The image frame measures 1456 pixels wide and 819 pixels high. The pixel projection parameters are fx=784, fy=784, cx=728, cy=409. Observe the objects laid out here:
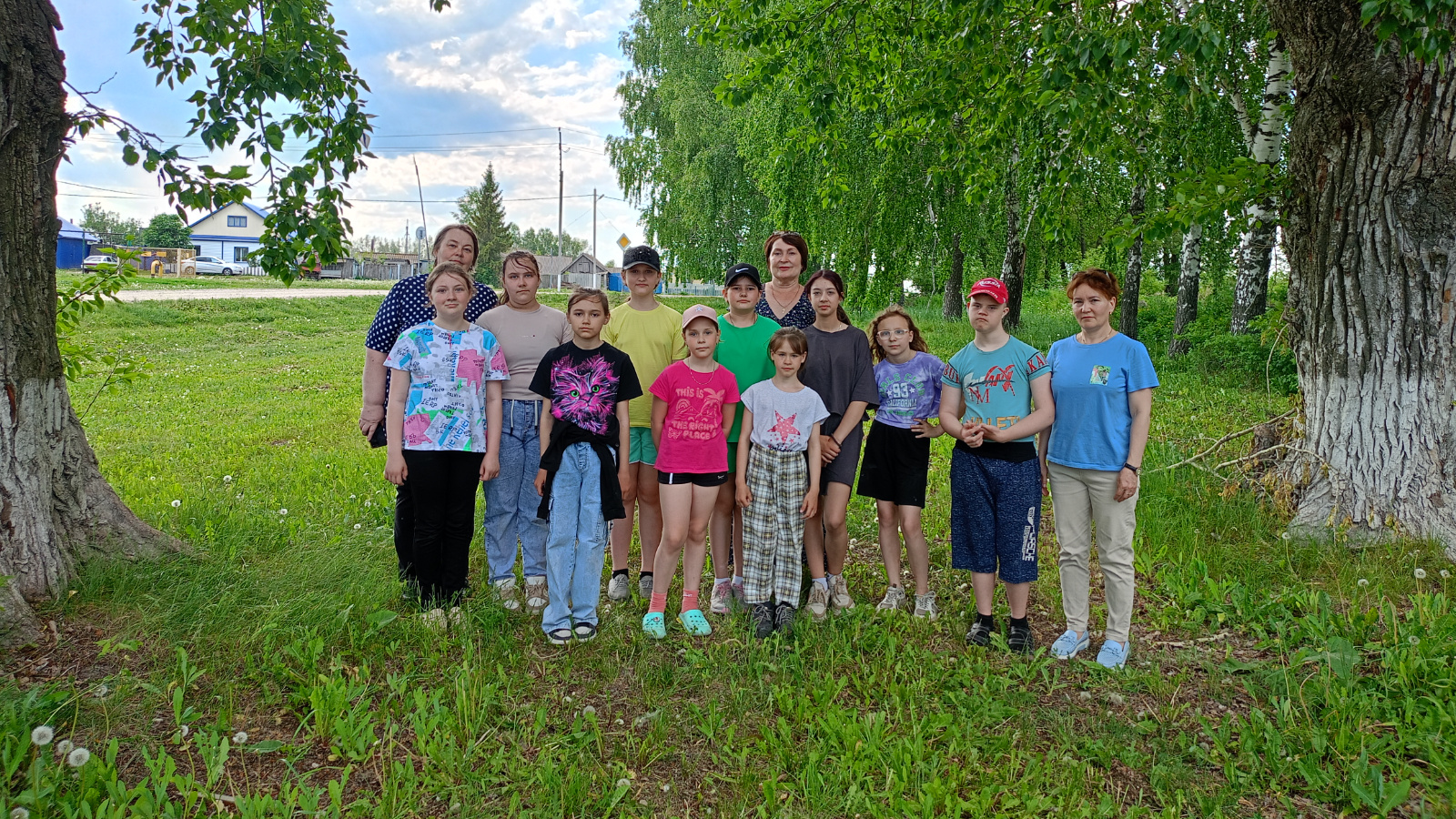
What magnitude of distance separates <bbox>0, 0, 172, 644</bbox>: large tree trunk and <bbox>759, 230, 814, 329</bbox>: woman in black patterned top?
11.3 ft

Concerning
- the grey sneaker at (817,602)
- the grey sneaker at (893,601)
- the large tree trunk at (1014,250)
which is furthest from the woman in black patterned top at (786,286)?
the large tree trunk at (1014,250)

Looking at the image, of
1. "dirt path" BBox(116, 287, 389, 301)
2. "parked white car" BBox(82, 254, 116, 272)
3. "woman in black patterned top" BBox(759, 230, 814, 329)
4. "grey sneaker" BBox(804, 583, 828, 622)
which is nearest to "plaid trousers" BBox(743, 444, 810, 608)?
"grey sneaker" BBox(804, 583, 828, 622)

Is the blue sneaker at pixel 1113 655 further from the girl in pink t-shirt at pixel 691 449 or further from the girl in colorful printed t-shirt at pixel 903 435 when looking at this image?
the girl in pink t-shirt at pixel 691 449

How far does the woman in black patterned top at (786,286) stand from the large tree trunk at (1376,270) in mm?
3163

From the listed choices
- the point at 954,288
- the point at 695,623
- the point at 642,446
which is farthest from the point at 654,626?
the point at 954,288

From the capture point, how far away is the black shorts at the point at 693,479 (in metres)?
3.81

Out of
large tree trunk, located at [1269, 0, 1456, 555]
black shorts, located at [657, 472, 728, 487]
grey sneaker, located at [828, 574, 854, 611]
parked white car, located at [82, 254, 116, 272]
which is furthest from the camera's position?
parked white car, located at [82, 254, 116, 272]

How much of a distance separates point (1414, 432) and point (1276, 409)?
328cm

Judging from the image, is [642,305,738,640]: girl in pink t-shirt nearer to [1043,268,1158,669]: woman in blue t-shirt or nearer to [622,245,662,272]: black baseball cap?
[622,245,662,272]: black baseball cap

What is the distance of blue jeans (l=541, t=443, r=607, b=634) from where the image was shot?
12.3 feet

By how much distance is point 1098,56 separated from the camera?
405 centimetres

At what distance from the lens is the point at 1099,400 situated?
346 centimetres

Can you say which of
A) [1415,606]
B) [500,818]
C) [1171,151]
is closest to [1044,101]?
[1415,606]

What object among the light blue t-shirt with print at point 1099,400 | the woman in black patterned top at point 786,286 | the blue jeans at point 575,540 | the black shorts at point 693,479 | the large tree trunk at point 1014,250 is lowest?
the blue jeans at point 575,540
